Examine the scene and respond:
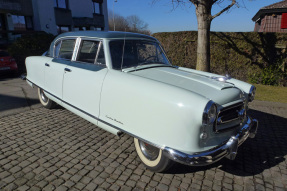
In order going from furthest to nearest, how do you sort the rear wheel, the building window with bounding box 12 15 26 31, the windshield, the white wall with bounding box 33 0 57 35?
1. the white wall with bounding box 33 0 57 35
2. the building window with bounding box 12 15 26 31
3. the rear wheel
4. the windshield

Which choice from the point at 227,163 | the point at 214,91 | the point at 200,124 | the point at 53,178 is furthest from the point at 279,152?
the point at 53,178

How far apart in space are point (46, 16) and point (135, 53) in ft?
69.0

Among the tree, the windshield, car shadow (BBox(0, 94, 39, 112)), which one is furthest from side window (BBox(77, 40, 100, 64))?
the tree

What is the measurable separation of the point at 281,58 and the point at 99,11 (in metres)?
25.6

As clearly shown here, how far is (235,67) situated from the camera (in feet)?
29.3

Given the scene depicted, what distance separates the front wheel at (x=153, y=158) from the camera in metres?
2.57

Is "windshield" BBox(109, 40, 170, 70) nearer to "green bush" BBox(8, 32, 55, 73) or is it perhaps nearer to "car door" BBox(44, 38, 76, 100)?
"car door" BBox(44, 38, 76, 100)

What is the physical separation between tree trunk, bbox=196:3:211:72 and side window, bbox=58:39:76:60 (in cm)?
448

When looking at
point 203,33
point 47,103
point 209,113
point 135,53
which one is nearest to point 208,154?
point 209,113

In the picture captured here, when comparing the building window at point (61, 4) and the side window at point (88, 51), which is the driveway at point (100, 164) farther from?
the building window at point (61, 4)

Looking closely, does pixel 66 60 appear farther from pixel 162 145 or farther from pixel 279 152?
pixel 279 152

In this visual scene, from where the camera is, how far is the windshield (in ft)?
10.6

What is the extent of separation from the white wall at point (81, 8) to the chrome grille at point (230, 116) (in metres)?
25.4

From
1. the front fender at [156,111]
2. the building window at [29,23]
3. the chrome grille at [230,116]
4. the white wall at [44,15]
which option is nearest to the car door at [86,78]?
the front fender at [156,111]
